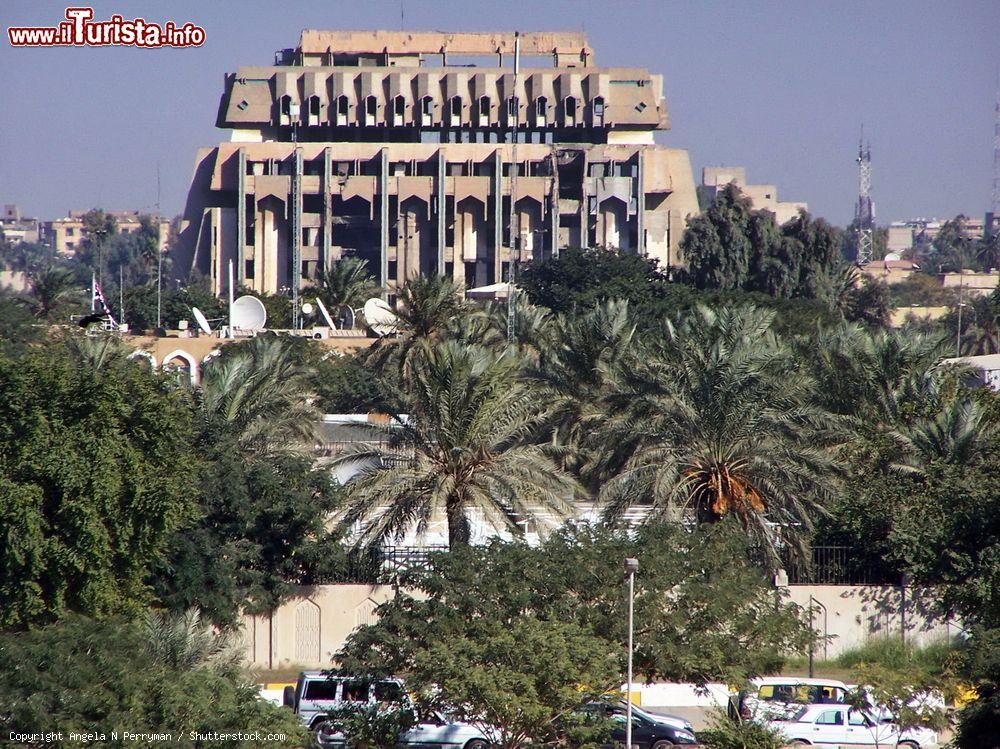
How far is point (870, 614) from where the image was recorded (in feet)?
Result: 88.2

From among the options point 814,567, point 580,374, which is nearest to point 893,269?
point 580,374

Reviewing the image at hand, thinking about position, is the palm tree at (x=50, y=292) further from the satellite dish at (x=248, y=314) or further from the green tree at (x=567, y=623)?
the green tree at (x=567, y=623)

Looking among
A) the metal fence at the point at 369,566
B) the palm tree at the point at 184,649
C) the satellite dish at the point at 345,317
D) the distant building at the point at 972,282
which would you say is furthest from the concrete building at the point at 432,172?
the palm tree at the point at 184,649

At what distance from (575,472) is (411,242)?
6892 centimetres

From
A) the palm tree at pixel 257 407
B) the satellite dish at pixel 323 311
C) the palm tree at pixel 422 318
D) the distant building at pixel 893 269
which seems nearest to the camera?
the palm tree at pixel 257 407

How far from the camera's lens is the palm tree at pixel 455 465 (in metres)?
25.7

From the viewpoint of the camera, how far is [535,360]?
36.6 m

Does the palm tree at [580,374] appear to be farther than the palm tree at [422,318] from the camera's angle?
No

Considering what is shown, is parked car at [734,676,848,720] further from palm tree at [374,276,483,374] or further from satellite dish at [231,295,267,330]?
satellite dish at [231,295,267,330]

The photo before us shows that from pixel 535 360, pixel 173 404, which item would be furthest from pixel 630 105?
pixel 173 404

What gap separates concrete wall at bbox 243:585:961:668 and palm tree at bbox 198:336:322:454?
3.81m

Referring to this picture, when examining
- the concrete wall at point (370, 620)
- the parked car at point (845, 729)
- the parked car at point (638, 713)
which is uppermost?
the concrete wall at point (370, 620)

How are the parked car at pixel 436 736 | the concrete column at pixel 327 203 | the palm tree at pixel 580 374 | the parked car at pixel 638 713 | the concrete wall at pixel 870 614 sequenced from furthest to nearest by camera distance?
the concrete column at pixel 327 203
the palm tree at pixel 580 374
the concrete wall at pixel 870 614
the parked car at pixel 436 736
the parked car at pixel 638 713

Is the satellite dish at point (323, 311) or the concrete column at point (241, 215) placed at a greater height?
the concrete column at point (241, 215)
